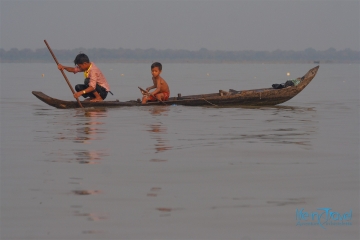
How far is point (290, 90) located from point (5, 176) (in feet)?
28.8

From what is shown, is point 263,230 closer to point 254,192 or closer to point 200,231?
point 200,231

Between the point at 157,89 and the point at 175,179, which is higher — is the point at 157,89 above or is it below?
above

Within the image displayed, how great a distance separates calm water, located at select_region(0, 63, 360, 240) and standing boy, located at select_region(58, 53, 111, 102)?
176 centimetres

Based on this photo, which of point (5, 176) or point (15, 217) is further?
point (5, 176)

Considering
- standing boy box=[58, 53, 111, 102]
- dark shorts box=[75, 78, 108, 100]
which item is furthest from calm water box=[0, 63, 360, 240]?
dark shorts box=[75, 78, 108, 100]

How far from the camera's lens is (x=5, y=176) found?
19.1 feet

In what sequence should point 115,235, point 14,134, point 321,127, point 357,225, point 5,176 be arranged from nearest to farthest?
point 115,235
point 357,225
point 5,176
point 14,134
point 321,127

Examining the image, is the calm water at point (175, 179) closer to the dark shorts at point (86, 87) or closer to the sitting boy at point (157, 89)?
the dark shorts at point (86, 87)

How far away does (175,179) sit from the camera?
559cm

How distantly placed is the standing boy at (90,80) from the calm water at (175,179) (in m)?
1.76

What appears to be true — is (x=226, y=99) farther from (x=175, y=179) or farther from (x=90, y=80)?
(x=175, y=179)

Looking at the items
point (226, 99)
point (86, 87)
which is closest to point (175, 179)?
point (86, 87)

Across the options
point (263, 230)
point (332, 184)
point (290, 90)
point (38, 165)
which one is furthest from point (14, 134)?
point (290, 90)

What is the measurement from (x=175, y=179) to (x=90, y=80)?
6.95m
